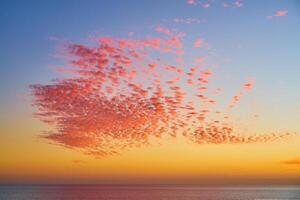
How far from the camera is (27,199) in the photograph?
62.3 m

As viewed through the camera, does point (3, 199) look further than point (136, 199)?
No

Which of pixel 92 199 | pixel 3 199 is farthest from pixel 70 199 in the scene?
pixel 3 199

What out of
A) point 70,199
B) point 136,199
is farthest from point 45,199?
point 136,199

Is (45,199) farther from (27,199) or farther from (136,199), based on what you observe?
(136,199)

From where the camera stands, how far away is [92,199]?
65.6 meters

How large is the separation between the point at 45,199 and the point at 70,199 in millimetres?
3962

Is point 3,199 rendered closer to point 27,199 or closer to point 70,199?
point 27,199

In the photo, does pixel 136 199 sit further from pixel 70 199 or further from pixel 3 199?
pixel 3 199

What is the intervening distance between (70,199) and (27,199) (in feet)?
20.0

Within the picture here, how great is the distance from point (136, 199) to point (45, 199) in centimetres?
1335

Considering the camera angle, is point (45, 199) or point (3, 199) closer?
point (3, 199)

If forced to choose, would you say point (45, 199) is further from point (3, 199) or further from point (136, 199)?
point (136, 199)

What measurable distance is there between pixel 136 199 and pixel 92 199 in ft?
21.9

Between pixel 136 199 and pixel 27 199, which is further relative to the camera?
pixel 136 199
